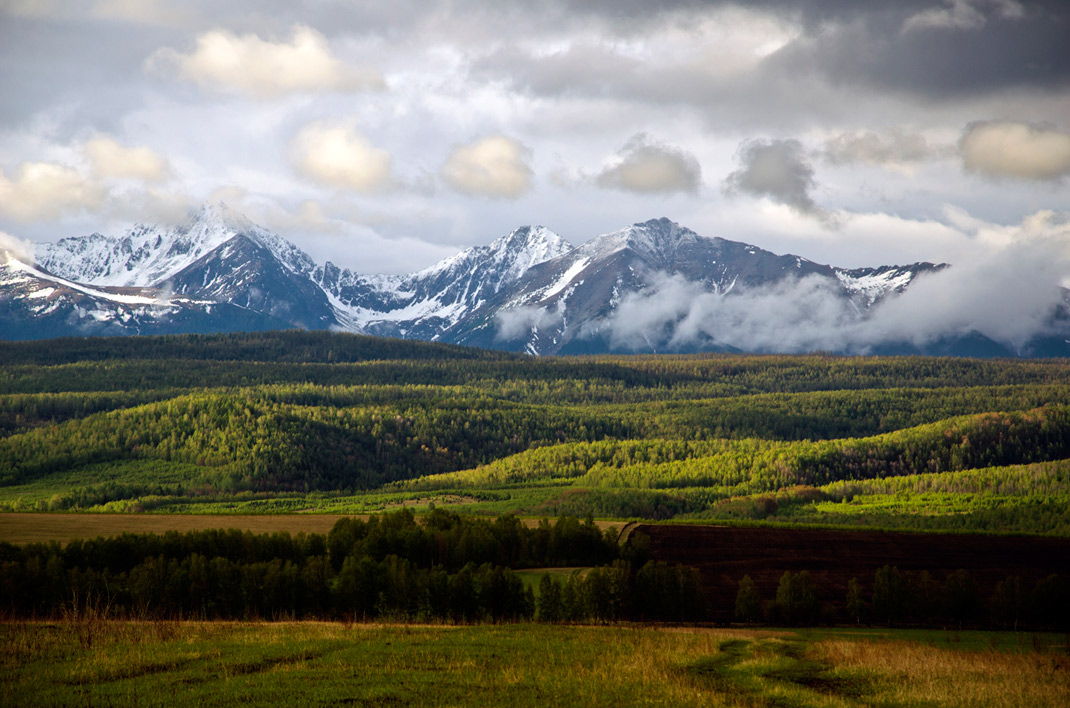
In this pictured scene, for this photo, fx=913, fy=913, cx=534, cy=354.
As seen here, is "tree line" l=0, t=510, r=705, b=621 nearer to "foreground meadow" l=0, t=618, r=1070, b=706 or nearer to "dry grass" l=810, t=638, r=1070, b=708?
"foreground meadow" l=0, t=618, r=1070, b=706

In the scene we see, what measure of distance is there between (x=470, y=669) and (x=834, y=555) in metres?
88.9

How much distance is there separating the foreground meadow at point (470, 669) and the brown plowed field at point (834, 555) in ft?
143

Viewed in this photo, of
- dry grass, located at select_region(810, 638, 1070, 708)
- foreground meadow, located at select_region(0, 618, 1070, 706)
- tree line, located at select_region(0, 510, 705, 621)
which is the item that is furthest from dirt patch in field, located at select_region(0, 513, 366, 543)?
dry grass, located at select_region(810, 638, 1070, 708)

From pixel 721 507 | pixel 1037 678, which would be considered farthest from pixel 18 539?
pixel 721 507

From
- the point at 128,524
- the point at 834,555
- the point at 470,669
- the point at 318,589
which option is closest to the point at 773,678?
the point at 470,669

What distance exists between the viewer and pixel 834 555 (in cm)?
12138

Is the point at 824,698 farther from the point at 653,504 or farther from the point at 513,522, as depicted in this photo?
the point at 653,504

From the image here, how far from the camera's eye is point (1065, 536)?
465 ft

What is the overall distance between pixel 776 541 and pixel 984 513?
67803 millimetres

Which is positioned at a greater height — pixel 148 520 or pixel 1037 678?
pixel 1037 678

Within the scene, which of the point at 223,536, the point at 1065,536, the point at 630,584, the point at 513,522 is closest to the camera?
the point at 630,584

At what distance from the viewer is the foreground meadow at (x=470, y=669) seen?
129ft

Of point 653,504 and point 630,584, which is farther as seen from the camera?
point 653,504

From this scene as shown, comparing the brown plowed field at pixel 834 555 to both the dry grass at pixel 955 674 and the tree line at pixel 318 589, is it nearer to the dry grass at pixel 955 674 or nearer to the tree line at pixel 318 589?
the tree line at pixel 318 589
